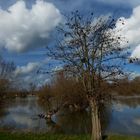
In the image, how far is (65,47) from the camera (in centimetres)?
2325

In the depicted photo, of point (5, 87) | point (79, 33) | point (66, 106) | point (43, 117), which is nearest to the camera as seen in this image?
point (79, 33)

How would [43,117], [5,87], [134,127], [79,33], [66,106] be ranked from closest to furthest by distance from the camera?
[79,33] < [134,127] < [43,117] < [5,87] < [66,106]

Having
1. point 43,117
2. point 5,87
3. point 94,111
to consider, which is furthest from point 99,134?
point 5,87

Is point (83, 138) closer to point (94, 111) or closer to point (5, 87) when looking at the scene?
point (94, 111)

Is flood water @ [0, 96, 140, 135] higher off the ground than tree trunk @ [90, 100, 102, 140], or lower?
higher

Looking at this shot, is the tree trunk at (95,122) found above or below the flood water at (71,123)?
below

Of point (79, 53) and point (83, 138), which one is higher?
point (79, 53)

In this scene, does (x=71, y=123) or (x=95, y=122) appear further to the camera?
(x=71, y=123)

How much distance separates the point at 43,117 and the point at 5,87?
13.0 metres

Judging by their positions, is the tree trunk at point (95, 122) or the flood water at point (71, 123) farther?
the flood water at point (71, 123)

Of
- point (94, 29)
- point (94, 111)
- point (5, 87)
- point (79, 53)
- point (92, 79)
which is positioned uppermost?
point (5, 87)

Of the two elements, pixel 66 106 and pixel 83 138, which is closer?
pixel 83 138

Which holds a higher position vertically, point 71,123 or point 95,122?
point 71,123

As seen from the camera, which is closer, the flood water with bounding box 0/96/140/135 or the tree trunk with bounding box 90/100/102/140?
the tree trunk with bounding box 90/100/102/140
